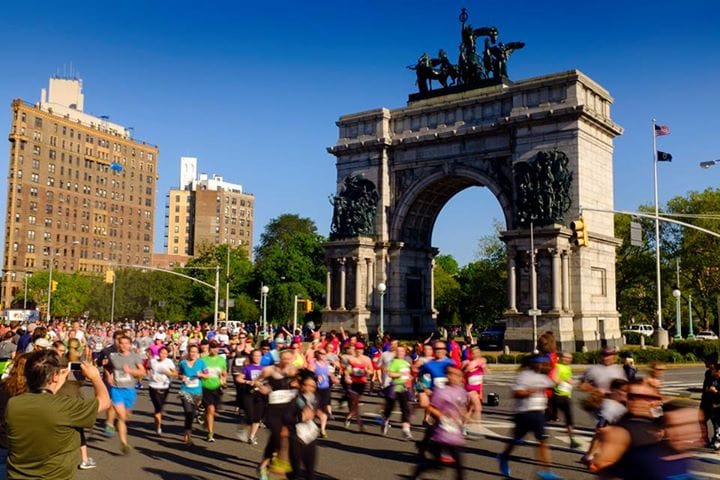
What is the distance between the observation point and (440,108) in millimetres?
45000

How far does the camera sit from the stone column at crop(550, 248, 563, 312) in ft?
124

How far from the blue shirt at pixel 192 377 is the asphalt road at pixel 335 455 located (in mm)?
1013

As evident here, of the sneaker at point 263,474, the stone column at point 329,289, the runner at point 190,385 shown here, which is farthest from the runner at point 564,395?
the stone column at point 329,289

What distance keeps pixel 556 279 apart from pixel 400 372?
24.9m

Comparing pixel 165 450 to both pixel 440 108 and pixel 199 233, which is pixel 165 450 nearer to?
pixel 440 108

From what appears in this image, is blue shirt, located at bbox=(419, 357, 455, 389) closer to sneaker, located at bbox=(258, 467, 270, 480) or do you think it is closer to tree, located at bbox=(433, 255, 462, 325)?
sneaker, located at bbox=(258, 467, 270, 480)

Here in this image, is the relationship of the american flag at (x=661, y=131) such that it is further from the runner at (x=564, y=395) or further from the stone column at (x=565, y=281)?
the runner at (x=564, y=395)

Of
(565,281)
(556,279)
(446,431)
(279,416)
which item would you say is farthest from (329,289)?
(446,431)

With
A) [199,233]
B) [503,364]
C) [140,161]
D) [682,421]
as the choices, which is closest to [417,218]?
[503,364]

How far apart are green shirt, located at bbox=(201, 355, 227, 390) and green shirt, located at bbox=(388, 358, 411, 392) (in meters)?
3.49

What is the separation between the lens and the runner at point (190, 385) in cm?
1366

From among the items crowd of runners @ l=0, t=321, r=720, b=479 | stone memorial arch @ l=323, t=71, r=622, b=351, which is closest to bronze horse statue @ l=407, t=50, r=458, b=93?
stone memorial arch @ l=323, t=71, r=622, b=351

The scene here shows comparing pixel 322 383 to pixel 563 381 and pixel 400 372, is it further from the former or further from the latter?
pixel 563 381

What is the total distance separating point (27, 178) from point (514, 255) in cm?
9237
